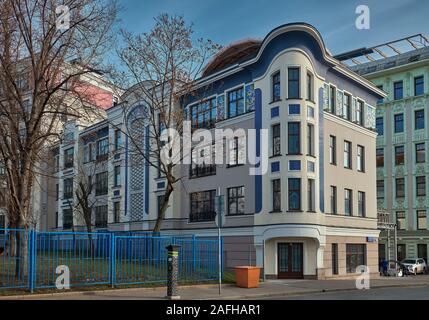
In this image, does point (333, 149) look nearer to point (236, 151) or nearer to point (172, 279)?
point (236, 151)

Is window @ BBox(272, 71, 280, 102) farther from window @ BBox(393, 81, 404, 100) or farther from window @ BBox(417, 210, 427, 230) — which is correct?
window @ BBox(417, 210, 427, 230)

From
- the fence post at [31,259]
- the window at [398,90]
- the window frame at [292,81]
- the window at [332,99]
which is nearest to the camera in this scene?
the fence post at [31,259]

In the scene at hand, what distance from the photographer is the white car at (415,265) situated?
1872 inches

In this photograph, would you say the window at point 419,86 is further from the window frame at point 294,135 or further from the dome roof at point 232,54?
the window frame at point 294,135

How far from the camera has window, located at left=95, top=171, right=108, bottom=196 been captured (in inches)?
2017

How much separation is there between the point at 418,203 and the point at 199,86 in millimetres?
28999

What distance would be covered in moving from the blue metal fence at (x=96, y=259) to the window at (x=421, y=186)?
3609 centimetres

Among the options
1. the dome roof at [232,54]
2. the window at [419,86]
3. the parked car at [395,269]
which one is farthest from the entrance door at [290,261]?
the window at [419,86]

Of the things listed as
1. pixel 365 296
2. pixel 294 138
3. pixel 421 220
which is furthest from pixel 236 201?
pixel 421 220

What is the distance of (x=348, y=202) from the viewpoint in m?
36.9

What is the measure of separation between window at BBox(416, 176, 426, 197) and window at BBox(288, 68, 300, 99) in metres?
27.6

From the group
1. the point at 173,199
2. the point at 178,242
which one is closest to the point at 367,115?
the point at 173,199

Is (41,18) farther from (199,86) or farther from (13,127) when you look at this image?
(199,86)

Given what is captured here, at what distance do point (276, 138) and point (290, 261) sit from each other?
23.6 feet
